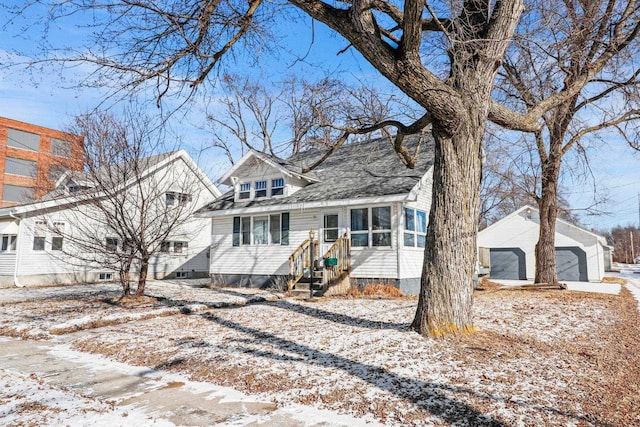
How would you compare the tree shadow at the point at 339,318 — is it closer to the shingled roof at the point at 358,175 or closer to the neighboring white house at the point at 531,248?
the shingled roof at the point at 358,175

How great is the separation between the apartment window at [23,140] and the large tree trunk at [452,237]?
132 feet

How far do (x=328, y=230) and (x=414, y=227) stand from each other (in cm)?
307

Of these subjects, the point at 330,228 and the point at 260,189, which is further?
the point at 260,189

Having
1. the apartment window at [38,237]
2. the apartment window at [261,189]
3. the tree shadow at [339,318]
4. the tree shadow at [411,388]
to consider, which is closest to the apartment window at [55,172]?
the apartment window at [38,237]

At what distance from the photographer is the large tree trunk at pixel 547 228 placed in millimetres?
15320

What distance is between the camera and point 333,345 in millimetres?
6238

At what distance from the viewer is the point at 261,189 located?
17.2 m

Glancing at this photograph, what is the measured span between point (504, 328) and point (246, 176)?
12780mm

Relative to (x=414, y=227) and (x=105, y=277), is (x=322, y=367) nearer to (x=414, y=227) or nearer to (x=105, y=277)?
(x=414, y=227)

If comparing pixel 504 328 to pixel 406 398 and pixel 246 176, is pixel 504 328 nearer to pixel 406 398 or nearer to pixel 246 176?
pixel 406 398

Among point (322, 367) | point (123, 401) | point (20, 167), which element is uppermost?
point (20, 167)

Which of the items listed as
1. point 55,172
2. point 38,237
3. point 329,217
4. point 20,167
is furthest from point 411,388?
point 20,167

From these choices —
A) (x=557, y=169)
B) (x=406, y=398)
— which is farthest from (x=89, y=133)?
(x=557, y=169)

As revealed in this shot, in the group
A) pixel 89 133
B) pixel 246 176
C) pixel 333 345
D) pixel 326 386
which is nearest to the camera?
pixel 326 386
